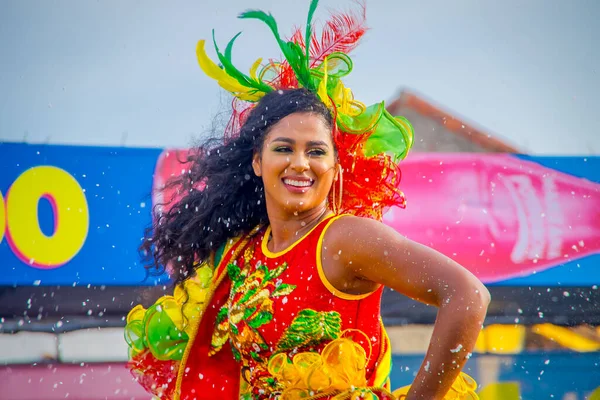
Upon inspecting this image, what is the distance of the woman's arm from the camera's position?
170 cm

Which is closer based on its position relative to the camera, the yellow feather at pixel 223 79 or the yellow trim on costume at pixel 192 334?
the yellow trim on costume at pixel 192 334

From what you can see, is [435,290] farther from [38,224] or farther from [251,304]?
[38,224]

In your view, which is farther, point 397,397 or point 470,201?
point 470,201

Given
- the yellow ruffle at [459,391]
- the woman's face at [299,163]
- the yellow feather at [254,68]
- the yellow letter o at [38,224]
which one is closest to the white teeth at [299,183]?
the woman's face at [299,163]

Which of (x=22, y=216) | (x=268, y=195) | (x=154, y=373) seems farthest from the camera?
(x=22, y=216)

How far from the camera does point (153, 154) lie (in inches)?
209

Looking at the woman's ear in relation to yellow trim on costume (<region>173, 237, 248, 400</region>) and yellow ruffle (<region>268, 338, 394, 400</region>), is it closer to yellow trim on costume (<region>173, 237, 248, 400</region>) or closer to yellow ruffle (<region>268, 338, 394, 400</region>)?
yellow trim on costume (<region>173, 237, 248, 400</region>)

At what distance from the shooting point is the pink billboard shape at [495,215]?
5.49 m

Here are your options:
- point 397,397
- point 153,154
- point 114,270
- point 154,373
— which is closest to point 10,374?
point 114,270

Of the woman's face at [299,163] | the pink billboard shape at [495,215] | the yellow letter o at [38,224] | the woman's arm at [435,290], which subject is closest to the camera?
the woman's arm at [435,290]

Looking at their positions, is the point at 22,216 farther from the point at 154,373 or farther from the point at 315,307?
the point at 315,307

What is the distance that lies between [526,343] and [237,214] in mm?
3912

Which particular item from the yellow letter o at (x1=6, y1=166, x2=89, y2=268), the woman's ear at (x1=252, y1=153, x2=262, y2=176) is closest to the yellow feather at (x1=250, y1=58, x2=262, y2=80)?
the woman's ear at (x1=252, y1=153, x2=262, y2=176)

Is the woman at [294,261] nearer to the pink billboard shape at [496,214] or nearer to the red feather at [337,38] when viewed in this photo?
the red feather at [337,38]
